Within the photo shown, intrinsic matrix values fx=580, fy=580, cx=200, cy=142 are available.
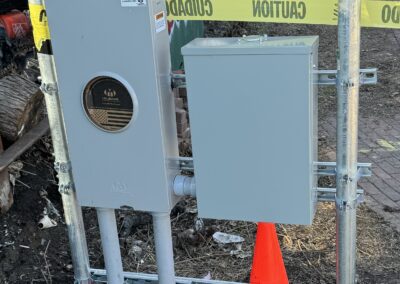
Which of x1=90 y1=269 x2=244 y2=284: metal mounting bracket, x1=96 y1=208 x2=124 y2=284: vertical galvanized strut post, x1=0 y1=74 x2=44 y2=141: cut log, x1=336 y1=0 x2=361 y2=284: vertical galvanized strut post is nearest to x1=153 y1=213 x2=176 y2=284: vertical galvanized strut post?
x1=96 y1=208 x2=124 y2=284: vertical galvanized strut post

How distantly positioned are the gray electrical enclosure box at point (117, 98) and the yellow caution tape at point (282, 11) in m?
0.18

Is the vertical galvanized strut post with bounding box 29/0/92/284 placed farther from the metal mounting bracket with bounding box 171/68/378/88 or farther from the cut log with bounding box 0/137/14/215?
the cut log with bounding box 0/137/14/215

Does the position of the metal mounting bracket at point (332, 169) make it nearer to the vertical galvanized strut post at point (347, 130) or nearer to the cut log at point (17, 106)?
the vertical galvanized strut post at point (347, 130)

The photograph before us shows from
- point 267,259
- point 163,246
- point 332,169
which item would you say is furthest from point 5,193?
point 332,169

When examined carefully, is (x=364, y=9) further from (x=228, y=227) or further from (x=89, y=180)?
(x=228, y=227)

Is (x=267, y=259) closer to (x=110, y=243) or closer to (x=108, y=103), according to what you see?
(x=110, y=243)

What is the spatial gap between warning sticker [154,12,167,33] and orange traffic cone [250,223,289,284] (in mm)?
1117

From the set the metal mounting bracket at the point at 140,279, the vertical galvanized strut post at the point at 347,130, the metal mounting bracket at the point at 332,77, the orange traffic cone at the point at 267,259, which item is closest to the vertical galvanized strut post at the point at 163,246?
the metal mounting bracket at the point at 140,279

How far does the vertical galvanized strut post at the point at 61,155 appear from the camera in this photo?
2.73 metres

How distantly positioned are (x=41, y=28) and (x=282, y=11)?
1.12 metres

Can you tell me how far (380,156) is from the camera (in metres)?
5.29

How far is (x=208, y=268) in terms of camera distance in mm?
3748

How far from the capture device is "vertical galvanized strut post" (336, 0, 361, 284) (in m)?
2.31

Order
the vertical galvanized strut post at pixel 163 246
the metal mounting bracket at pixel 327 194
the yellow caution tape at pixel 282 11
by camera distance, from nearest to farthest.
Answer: the yellow caution tape at pixel 282 11 < the metal mounting bracket at pixel 327 194 < the vertical galvanized strut post at pixel 163 246
